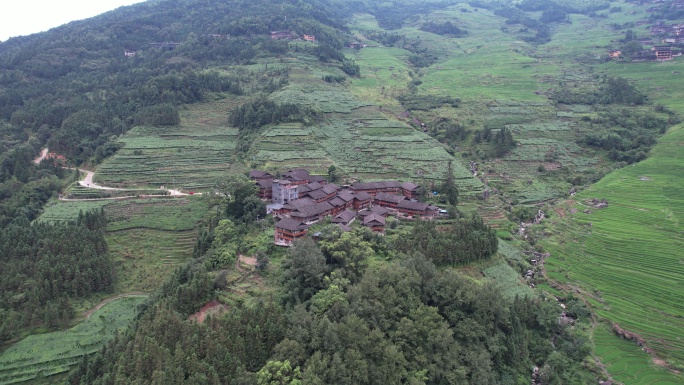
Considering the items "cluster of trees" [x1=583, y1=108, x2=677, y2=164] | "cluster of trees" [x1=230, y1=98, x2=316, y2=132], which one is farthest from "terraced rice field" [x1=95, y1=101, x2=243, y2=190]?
"cluster of trees" [x1=583, y1=108, x2=677, y2=164]

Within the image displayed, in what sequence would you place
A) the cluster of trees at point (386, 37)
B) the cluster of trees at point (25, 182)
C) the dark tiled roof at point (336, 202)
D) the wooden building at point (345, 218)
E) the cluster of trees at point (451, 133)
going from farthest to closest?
the cluster of trees at point (386, 37) < the cluster of trees at point (451, 133) < the cluster of trees at point (25, 182) < the dark tiled roof at point (336, 202) < the wooden building at point (345, 218)

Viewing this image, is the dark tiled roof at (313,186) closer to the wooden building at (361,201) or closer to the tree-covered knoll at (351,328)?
the wooden building at (361,201)

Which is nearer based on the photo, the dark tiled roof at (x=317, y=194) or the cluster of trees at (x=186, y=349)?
the cluster of trees at (x=186, y=349)

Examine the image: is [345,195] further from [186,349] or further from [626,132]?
[626,132]

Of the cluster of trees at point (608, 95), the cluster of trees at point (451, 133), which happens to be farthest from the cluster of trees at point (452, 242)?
the cluster of trees at point (608, 95)

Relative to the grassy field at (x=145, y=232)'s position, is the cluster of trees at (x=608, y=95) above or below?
above

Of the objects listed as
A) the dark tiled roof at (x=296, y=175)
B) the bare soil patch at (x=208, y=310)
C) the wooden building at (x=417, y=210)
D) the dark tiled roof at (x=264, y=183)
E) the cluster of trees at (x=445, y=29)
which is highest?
the cluster of trees at (x=445, y=29)

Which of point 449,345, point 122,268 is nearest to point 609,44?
point 449,345
